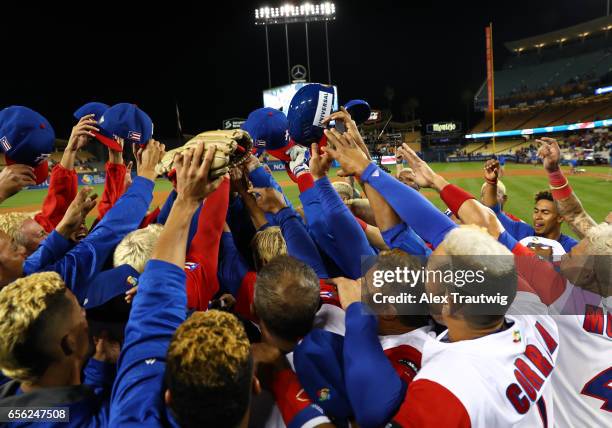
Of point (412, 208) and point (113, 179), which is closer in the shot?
point (412, 208)

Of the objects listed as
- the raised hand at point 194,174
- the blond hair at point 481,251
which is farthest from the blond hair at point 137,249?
the blond hair at point 481,251

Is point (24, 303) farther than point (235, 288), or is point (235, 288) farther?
point (235, 288)

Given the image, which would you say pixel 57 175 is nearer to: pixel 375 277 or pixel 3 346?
pixel 3 346

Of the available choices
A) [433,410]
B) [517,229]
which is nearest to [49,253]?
[433,410]

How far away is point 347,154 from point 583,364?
165 cm

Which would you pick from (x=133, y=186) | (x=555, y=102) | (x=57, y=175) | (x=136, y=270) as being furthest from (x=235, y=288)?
(x=555, y=102)

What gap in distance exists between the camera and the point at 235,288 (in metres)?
2.30

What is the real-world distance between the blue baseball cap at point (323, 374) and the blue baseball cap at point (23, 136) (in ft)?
9.64

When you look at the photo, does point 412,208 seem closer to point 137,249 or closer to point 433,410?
point 433,410

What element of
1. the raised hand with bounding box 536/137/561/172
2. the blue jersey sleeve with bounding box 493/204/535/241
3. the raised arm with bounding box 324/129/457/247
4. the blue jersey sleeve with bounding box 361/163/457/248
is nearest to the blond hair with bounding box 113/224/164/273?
the raised arm with bounding box 324/129/457/247

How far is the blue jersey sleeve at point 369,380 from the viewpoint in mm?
1272

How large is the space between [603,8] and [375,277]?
7372 centimetres

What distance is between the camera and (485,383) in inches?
45.6

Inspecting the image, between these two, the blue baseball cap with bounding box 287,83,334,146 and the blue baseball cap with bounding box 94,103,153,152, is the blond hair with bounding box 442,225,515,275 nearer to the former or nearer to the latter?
the blue baseball cap with bounding box 287,83,334,146
